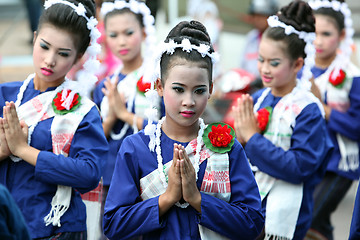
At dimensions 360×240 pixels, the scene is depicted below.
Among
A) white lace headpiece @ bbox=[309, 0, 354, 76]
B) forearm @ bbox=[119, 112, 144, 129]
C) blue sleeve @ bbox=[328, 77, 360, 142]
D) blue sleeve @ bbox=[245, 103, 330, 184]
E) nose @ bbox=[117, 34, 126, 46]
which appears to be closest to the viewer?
blue sleeve @ bbox=[245, 103, 330, 184]

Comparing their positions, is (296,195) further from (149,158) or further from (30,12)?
(30,12)

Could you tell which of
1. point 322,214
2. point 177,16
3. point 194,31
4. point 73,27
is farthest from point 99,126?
point 177,16

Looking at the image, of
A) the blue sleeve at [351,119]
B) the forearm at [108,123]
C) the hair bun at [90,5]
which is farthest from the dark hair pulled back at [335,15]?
the hair bun at [90,5]

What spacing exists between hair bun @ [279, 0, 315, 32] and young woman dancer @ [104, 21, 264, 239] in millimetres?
1137

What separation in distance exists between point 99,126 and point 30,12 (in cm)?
650

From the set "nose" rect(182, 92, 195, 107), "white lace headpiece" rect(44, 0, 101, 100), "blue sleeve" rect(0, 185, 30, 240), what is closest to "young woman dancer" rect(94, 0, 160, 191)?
"white lace headpiece" rect(44, 0, 101, 100)

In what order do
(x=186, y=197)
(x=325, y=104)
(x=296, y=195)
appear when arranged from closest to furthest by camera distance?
(x=186, y=197) < (x=296, y=195) < (x=325, y=104)

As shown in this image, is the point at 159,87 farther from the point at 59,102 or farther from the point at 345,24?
the point at 345,24

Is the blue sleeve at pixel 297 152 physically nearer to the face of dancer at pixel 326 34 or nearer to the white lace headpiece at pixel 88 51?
the white lace headpiece at pixel 88 51

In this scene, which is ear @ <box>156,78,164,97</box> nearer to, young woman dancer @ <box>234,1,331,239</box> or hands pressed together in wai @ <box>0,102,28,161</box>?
hands pressed together in wai @ <box>0,102,28,161</box>

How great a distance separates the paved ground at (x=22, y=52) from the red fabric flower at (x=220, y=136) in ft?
10.4

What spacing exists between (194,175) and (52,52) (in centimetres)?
112

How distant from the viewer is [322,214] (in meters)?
4.56

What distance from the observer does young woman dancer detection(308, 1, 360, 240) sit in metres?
4.58
